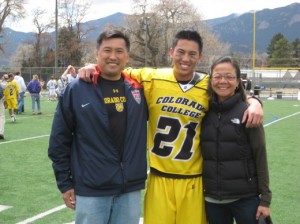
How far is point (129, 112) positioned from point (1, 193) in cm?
385

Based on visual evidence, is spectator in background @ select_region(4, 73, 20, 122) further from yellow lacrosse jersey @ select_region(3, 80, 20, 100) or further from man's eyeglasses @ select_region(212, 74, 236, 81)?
man's eyeglasses @ select_region(212, 74, 236, 81)

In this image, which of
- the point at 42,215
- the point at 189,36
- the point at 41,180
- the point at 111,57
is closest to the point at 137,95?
the point at 111,57

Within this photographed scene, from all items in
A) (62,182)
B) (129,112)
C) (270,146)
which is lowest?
(270,146)

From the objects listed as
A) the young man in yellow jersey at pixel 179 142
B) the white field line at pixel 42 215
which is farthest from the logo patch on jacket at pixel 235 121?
the white field line at pixel 42 215

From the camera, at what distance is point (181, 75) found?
11.0ft

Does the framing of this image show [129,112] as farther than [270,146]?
No

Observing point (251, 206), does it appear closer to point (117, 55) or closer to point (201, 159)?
point (201, 159)

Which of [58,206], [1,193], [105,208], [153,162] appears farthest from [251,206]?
[1,193]

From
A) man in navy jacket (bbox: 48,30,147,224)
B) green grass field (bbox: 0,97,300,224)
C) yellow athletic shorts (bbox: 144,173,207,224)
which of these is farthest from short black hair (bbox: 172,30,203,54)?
green grass field (bbox: 0,97,300,224)

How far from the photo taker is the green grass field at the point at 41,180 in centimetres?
525

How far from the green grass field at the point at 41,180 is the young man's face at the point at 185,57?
2559mm

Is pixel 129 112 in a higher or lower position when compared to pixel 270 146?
higher

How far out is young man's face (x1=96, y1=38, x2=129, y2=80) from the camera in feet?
9.77

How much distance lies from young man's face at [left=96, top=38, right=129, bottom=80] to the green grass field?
2.61 m
